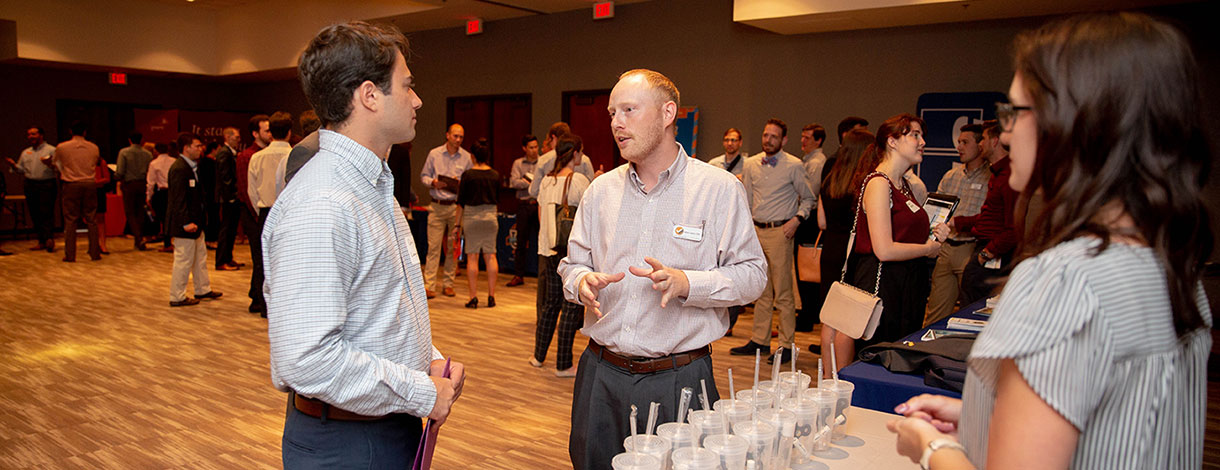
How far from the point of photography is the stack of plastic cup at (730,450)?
1413mm

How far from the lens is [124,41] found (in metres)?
13.0

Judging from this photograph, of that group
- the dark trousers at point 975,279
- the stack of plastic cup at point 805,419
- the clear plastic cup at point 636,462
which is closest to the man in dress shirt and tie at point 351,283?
the clear plastic cup at point 636,462

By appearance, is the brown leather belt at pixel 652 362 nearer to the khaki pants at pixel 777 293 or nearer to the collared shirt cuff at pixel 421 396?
the collared shirt cuff at pixel 421 396

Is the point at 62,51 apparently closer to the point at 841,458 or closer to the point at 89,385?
the point at 89,385

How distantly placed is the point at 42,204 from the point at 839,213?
37.9 feet

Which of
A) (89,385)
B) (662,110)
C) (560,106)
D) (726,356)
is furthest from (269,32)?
(662,110)

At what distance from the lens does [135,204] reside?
1137 centimetres

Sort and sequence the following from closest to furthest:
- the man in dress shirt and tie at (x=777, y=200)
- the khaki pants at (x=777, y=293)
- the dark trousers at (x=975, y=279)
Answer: the dark trousers at (x=975, y=279) → the khaki pants at (x=777, y=293) → the man in dress shirt and tie at (x=777, y=200)

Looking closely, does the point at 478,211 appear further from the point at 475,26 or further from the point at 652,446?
the point at 652,446

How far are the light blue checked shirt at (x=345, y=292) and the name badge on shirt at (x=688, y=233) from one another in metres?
0.84

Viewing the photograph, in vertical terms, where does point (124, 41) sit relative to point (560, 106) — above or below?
above

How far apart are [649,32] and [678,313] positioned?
24.2ft

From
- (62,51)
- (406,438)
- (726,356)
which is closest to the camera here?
(406,438)

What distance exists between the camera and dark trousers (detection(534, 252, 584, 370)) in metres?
4.90
